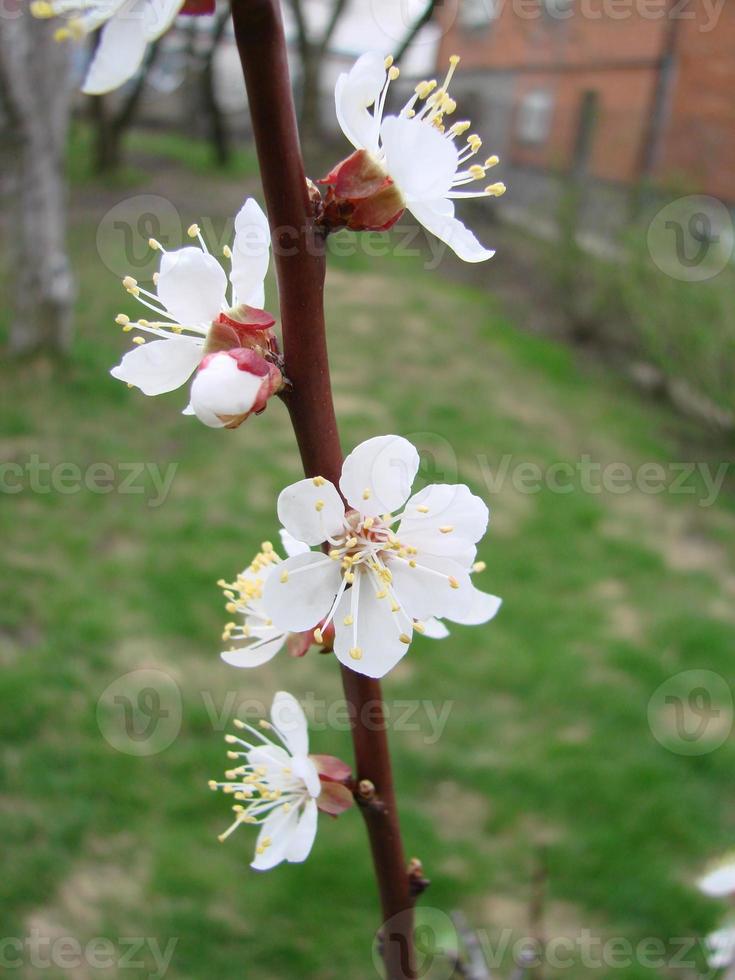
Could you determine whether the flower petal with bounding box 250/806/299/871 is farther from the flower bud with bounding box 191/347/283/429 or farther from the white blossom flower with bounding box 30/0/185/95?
the white blossom flower with bounding box 30/0/185/95

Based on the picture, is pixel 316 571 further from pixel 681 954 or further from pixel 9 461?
pixel 9 461

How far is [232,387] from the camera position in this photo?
0.61m

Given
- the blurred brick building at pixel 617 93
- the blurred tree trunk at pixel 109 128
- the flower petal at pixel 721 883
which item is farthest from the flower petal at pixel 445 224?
the blurred tree trunk at pixel 109 128

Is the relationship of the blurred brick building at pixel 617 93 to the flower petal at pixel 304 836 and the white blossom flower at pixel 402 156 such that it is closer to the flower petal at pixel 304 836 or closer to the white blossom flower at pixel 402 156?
the white blossom flower at pixel 402 156

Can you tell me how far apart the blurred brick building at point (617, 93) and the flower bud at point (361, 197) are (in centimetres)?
559

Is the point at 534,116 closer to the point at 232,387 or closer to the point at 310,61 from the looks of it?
the point at 310,61

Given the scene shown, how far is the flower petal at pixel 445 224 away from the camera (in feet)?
2.20

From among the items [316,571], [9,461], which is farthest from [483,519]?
[9,461]

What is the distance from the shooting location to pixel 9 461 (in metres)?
3.91

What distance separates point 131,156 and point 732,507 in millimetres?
9217

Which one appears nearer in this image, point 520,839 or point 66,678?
point 520,839

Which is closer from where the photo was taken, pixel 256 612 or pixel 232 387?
pixel 232 387

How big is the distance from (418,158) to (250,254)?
0.48 ft

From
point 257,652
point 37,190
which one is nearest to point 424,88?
point 257,652
